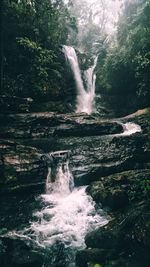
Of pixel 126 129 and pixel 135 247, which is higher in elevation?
pixel 126 129

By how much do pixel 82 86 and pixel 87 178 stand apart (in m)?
14.7

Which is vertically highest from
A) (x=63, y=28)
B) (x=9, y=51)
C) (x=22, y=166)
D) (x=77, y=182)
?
(x=63, y=28)

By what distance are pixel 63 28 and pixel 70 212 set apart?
70.0ft

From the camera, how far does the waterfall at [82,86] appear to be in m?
23.8

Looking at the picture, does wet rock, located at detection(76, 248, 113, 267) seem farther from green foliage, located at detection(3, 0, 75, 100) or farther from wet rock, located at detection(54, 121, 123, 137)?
green foliage, located at detection(3, 0, 75, 100)

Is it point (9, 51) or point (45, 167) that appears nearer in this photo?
point (45, 167)

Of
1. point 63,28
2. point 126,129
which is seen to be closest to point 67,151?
point 126,129

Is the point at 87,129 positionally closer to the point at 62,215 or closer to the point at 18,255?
the point at 62,215

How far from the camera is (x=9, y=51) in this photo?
21.1 metres

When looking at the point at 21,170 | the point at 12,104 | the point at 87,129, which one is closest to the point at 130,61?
the point at 87,129

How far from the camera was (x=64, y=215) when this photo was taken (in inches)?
395

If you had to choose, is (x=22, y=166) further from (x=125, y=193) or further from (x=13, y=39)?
(x=13, y=39)

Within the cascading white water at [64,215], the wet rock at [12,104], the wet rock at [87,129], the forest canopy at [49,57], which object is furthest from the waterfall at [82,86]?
the cascading white water at [64,215]

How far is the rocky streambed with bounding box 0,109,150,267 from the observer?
688cm
